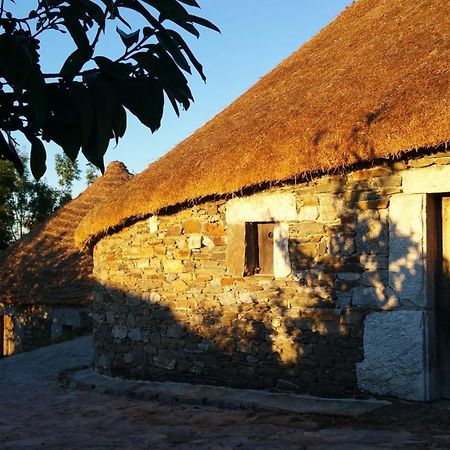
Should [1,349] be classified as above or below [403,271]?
below

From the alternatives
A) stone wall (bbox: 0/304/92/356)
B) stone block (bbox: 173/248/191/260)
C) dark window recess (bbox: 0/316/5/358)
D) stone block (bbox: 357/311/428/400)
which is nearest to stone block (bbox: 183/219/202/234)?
stone block (bbox: 173/248/191/260)

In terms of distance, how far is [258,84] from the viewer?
991 cm

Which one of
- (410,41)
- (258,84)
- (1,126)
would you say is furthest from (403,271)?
(258,84)

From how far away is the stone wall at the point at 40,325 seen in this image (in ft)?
44.3

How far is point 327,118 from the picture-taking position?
6.29 metres

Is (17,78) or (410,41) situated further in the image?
(410,41)

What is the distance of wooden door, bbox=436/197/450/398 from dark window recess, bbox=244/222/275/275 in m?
1.66

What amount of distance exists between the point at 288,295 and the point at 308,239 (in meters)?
0.55

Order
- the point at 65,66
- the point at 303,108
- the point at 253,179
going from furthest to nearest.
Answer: the point at 303,108
the point at 253,179
the point at 65,66

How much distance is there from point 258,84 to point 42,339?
23.8ft

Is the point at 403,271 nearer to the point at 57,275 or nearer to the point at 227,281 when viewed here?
the point at 227,281

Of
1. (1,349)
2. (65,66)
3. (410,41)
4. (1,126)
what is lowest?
(1,349)

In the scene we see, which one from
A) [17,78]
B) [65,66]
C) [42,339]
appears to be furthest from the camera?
[42,339]

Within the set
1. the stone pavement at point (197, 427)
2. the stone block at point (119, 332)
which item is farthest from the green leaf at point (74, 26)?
the stone block at point (119, 332)
